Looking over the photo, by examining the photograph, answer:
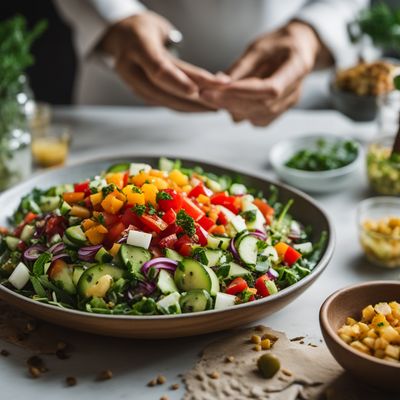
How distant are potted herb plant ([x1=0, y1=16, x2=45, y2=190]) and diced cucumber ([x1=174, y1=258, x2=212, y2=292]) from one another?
1084 mm

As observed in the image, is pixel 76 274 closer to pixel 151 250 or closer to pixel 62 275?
pixel 62 275

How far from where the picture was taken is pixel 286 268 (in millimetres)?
1822

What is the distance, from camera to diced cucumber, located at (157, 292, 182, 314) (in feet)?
5.24

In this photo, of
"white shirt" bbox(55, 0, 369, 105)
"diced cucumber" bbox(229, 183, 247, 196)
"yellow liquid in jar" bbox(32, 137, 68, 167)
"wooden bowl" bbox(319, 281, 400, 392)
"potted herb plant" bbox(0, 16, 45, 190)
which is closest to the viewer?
"wooden bowl" bbox(319, 281, 400, 392)

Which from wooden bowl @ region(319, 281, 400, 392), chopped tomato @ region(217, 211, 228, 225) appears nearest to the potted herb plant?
chopped tomato @ region(217, 211, 228, 225)

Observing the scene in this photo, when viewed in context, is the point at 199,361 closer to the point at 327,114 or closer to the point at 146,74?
the point at 146,74

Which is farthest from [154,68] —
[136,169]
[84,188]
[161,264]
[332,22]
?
[161,264]

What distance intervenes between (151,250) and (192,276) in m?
0.15

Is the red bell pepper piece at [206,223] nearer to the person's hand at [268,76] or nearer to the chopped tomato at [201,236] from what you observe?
the chopped tomato at [201,236]

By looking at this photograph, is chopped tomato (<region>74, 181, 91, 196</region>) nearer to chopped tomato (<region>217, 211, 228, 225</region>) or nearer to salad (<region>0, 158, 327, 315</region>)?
salad (<region>0, 158, 327, 315</region>)

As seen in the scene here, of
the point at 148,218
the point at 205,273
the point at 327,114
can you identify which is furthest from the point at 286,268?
the point at 327,114

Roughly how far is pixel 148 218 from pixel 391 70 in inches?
61.3

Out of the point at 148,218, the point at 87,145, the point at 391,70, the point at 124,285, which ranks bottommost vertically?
the point at 87,145

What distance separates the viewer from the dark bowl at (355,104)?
9.46ft
